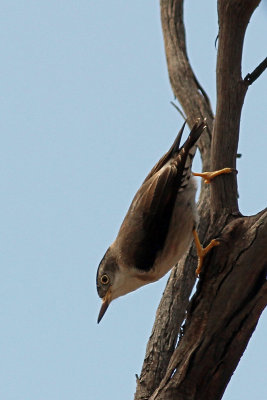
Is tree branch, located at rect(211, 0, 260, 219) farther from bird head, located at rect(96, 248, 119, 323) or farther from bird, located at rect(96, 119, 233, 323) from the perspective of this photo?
bird head, located at rect(96, 248, 119, 323)

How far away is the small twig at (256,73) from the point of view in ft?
18.4

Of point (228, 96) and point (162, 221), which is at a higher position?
point (228, 96)

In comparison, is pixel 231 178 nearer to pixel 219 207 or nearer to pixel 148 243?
pixel 219 207

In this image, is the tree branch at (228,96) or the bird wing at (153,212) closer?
the tree branch at (228,96)

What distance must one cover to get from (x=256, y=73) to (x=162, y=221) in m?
1.87

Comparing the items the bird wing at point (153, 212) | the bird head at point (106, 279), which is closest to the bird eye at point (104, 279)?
the bird head at point (106, 279)

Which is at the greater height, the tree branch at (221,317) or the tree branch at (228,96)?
the tree branch at (228,96)

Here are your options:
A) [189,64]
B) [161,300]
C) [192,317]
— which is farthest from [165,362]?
[189,64]

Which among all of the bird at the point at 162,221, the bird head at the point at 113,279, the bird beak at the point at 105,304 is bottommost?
the bird beak at the point at 105,304

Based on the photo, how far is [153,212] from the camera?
23.0ft

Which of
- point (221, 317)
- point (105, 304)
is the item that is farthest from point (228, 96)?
point (105, 304)

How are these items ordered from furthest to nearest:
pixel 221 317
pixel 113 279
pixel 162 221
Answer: pixel 113 279 → pixel 162 221 → pixel 221 317

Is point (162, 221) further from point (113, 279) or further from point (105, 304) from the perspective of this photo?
point (105, 304)

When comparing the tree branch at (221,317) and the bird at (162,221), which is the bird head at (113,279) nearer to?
the bird at (162,221)
